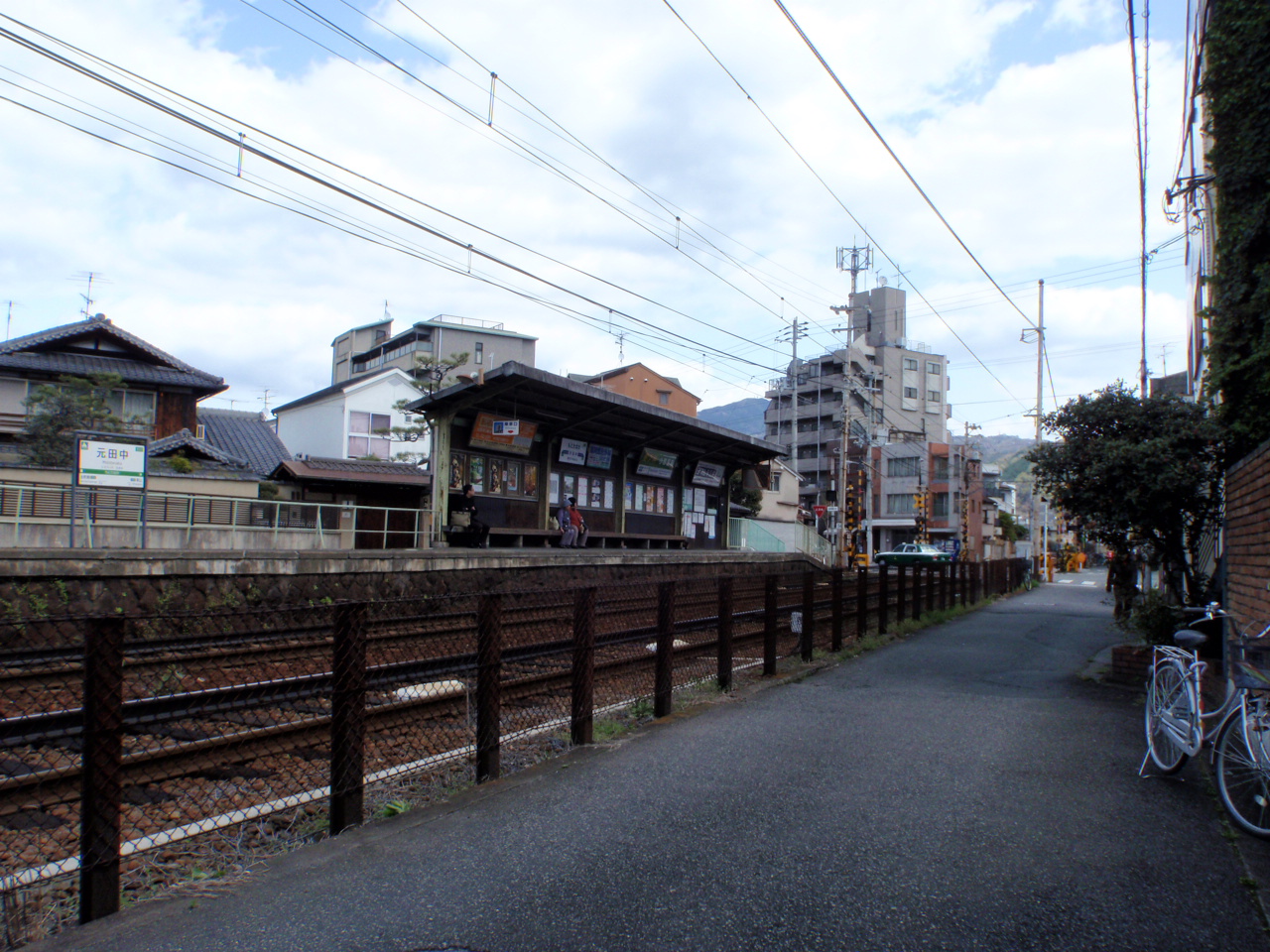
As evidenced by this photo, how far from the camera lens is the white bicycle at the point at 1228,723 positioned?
424cm

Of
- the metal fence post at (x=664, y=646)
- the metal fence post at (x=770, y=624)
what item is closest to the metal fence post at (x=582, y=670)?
the metal fence post at (x=664, y=646)

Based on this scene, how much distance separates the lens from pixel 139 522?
16.3 m

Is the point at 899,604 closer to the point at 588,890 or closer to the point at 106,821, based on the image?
the point at 588,890

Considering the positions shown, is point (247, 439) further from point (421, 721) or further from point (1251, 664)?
→ point (1251, 664)

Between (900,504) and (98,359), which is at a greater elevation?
(98,359)

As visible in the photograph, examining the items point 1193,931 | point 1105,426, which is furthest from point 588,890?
point 1105,426

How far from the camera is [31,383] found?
89.8 ft

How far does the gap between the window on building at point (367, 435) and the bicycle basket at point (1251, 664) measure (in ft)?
124

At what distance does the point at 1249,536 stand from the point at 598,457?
18227 mm

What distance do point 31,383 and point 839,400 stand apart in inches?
2342

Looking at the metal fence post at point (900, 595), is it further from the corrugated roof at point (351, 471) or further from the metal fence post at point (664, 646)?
the corrugated roof at point (351, 471)

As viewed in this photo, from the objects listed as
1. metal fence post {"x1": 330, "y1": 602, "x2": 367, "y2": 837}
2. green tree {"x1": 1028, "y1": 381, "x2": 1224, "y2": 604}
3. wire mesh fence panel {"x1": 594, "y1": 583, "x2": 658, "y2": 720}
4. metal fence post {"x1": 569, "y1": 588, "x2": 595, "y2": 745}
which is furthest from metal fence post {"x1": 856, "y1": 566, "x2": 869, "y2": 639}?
metal fence post {"x1": 330, "y1": 602, "x2": 367, "y2": 837}

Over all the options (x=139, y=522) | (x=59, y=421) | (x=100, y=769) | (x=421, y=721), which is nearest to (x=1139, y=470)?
(x=421, y=721)

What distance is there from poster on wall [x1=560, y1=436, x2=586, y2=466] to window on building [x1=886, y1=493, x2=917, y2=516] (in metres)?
50.2
